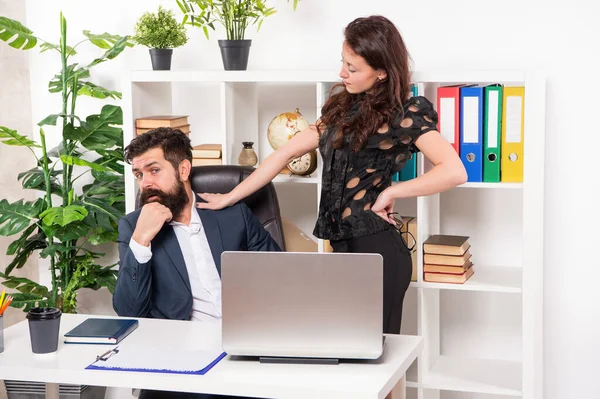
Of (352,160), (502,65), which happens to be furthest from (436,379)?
(502,65)

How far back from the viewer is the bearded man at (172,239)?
2.64 meters

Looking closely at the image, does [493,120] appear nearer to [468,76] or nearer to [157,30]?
[468,76]

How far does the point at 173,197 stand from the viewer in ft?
9.32

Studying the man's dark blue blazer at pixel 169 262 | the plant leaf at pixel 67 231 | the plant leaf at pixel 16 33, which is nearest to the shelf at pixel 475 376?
the man's dark blue blazer at pixel 169 262

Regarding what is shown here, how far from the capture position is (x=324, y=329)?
204 cm

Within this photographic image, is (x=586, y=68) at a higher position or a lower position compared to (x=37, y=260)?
higher

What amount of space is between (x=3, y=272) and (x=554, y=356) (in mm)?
2591

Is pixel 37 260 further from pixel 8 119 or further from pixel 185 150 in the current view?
pixel 185 150

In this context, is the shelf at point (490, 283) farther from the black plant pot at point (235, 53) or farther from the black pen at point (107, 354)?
the black pen at point (107, 354)

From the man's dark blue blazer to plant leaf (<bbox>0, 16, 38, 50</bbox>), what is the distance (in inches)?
56.0

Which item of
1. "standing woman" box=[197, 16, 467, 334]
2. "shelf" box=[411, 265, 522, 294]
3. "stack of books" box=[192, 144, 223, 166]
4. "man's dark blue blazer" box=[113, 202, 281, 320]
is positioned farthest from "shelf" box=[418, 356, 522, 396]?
"stack of books" box=[192, 144, 223, 166]

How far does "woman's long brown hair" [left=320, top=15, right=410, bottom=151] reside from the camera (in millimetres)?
2830

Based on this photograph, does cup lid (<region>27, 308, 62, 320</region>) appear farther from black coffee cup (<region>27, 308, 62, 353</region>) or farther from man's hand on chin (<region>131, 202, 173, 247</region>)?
man's hand on chin (<region>131, 202, 173, 247</region>)

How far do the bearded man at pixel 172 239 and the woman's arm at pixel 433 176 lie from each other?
41 cm
